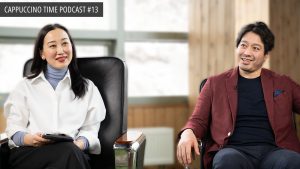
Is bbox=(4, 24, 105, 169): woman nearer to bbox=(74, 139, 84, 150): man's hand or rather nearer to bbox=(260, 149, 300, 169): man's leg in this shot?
bbox=(74, 139, 84, 150): man's hand

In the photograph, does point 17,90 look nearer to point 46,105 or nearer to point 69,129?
point 46,105

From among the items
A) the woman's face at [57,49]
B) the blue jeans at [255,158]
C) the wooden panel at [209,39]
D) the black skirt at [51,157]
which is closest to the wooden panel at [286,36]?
the wooden panel at [209,39]

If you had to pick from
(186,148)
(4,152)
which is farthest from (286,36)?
(4,152)

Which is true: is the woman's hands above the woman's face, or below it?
below

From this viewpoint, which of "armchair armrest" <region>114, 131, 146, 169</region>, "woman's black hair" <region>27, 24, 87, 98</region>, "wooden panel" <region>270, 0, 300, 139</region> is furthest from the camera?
"wooden panel" <region>270, 0, 300, 139</region>

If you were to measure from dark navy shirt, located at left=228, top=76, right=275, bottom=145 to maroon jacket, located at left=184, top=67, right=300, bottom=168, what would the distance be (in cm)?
3

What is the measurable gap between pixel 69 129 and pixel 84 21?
5.54 feet

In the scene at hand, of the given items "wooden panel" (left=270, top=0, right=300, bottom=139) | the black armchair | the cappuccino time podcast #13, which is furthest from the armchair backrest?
"wooden panel" (left=270, top=0, right=300, bottom=139)

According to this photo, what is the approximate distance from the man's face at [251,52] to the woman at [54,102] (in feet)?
2.53

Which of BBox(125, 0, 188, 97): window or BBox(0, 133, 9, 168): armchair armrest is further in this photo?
BBox(125, 0, 188, 97): window

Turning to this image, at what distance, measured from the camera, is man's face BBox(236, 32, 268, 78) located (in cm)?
222

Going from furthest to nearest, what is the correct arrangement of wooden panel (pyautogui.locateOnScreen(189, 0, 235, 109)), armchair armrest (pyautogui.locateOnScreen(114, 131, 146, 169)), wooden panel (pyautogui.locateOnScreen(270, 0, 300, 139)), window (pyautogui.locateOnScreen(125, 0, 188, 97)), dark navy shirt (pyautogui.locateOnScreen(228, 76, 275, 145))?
1. window (pyautogui.locateOnScreen(125, 0, 188, 97))
2. wooden panel (pyautogui.locateOnScreen(189, 0, 235, 109))
3. wooden panel (pyautogui.locateOnScreen(270, 0, 300, 139))
4. dark navy shirt (pyautogui.locateOnScreen(228, 76, 275, 145))
5. armchair armrest (pyautogui.locateOnScreen(114, 131, 146, 169))

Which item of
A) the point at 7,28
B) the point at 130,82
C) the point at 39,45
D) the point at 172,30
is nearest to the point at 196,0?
the point at 172,30

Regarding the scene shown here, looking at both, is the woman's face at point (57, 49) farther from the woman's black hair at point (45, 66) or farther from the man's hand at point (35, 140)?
the man's hand at point (35, 140)
